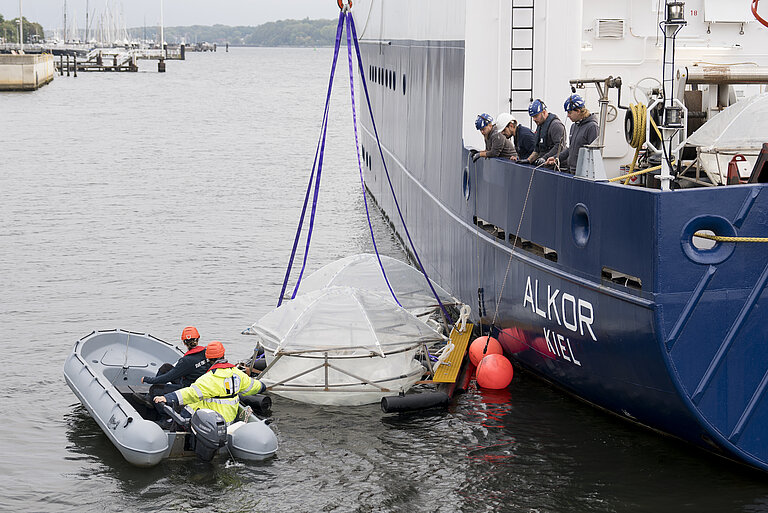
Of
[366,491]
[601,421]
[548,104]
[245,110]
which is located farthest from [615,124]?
[245,110]

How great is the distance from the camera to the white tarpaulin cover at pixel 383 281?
629 inches

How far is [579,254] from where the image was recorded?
1127 cm

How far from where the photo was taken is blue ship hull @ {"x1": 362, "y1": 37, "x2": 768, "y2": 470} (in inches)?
387

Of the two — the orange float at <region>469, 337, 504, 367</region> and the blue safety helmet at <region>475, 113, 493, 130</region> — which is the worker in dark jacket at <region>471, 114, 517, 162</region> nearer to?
the blue safety helmet at <region>475, 113, 493, 130</region>

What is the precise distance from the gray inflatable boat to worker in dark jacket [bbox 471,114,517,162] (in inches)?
175

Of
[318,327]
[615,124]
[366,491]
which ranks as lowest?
[366,491]

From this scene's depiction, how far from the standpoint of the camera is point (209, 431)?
11281mm

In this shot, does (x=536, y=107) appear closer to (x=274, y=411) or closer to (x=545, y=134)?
(x=545, y=134)

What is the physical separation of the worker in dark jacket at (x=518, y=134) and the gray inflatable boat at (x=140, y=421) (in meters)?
4.77

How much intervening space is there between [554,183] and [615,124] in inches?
130

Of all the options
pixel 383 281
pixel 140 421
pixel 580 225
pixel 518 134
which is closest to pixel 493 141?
pixel 518 134

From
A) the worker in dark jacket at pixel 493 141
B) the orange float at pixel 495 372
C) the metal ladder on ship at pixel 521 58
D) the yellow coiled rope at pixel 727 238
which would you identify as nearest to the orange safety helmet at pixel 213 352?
the orange float at pixel 495 372

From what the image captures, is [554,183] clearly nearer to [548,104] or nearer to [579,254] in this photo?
[579,254]

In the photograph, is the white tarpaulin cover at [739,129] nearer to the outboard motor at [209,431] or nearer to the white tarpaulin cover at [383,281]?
the outboard motor at [209,431]
